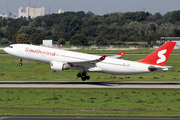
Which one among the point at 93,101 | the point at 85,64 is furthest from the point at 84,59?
the point at 93,101

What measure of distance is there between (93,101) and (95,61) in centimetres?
1235

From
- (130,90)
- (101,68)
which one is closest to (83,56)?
(101,68)

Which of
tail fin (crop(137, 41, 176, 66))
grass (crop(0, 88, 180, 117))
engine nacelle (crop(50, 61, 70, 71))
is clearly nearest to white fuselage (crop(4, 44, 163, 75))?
tail fin (crop(137, 41, 176, 66))

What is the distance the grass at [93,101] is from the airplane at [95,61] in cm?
589

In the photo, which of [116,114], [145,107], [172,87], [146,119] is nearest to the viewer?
[146,119]

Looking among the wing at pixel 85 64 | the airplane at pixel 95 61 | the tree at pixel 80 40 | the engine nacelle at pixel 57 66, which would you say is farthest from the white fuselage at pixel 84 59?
the tree at pixel 80 40

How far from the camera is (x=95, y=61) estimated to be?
4350 centimetres

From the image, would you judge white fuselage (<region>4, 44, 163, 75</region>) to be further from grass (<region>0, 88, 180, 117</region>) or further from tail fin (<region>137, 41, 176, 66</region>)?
grass (<region>0, 88, 180, 117</region>)

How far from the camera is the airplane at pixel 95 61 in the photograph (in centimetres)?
4325

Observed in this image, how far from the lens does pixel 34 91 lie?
37594mm

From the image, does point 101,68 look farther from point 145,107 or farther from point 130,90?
point 145,107

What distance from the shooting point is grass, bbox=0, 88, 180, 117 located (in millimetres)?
26350

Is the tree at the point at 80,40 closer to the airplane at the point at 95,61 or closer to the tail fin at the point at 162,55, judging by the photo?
the airplane at the point at 95,61

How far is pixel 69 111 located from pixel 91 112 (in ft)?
6.93
